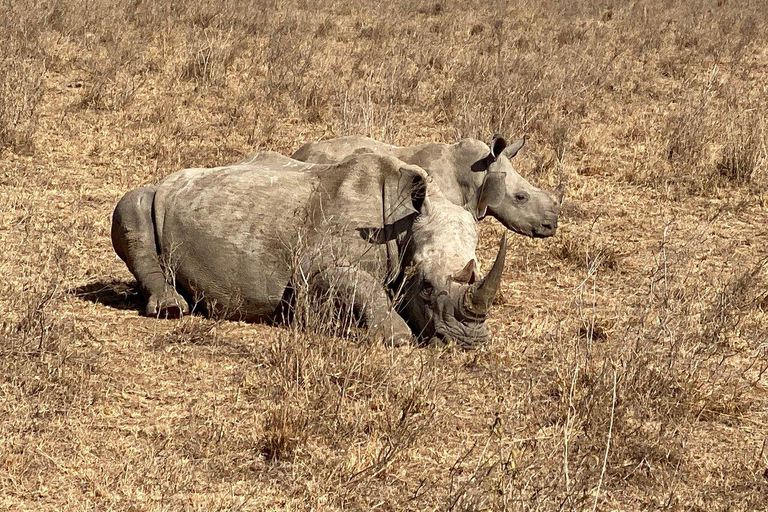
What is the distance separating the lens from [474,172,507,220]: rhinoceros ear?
8.12 metres

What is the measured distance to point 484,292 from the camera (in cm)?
565

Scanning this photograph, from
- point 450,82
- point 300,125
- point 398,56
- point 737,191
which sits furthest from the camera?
point 398,56

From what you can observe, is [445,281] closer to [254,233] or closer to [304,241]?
[304,241]

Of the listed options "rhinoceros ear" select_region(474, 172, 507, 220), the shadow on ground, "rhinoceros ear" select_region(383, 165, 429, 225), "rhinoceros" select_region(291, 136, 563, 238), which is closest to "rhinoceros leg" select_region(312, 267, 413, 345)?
"rhinoceros ear" select_region(383, 165, 429, 225)

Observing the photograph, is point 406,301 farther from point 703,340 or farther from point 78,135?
point 78,135

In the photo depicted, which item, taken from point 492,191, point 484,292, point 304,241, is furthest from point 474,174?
point 484,292

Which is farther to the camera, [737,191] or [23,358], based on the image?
[737,191]

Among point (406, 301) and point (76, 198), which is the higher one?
point (406, 301)

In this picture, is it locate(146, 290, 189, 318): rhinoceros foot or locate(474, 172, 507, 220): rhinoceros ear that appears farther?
locate(474, 172, 507, 220): rhinoceros ear

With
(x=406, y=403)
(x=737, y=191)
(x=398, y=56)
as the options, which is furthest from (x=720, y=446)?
(x=398, y=56)

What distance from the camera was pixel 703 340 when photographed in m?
6.25

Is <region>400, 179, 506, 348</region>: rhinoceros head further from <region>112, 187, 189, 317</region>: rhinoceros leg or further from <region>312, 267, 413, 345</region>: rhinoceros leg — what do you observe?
<region>112, 187, 189, 317</region>: rhinoceros leg

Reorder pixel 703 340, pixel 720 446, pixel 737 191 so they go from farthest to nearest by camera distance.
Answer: pixel 737 191 → pixel 703 340 → pixel 720 446

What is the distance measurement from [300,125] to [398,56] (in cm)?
352
